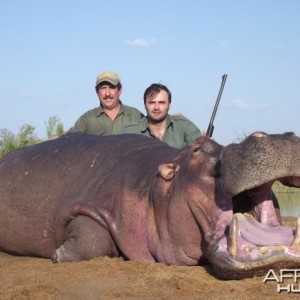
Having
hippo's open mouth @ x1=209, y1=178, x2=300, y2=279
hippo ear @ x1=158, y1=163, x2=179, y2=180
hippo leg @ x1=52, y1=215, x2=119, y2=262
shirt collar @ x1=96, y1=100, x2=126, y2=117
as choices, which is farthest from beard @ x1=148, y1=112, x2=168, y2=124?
hippo's open mouth @ x1=209, y1=178, x2=300, y2=279

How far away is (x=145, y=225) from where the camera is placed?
471cm

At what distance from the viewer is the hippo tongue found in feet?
12.6

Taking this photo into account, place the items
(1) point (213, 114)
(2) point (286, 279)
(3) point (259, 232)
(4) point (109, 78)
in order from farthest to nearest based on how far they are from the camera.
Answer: (4) point (109, 78) → (1) point (213, 114) → (3) point (259, 232) → (2) point (286, 279)

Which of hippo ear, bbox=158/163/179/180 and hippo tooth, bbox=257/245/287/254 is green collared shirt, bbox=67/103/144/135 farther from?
hippo tooth, bbox=257/245/287/254

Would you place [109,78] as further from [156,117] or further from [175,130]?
[175,130]

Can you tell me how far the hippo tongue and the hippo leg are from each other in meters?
1.26

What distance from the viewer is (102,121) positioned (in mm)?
8438

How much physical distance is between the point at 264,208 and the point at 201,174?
0.47 metres

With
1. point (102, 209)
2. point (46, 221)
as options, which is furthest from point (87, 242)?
point (46, 221)

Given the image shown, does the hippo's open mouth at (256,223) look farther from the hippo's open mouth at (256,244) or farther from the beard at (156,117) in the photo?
the beard at (156,117)

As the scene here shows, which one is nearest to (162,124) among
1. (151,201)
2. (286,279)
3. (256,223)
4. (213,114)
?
(213,114)

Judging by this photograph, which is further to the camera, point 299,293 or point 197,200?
point 197,200

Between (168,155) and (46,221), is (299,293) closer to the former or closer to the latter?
(168,155)

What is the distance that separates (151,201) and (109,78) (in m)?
4.08
